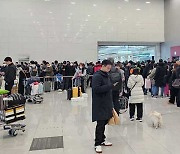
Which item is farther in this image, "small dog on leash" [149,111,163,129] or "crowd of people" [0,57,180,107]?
"crowd of people" [0,57,180,107]

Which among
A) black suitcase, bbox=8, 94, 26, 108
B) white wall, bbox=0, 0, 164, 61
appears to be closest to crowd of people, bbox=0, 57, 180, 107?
black suitcase, bbox=8, 94, 26, 108

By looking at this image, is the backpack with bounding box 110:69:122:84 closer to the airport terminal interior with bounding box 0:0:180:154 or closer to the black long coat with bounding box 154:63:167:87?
the airport terminal interior with bounding box 0:0:180:154

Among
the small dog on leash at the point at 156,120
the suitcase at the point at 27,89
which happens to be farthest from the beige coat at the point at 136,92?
the suitcase at the point at 27,89

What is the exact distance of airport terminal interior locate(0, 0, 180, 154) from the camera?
3996 mm

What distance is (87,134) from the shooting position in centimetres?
462

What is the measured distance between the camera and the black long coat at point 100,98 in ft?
11.7

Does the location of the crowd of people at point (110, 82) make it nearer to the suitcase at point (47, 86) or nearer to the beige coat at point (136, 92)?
the beige coat at point (136, 92)

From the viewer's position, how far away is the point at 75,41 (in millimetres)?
16500

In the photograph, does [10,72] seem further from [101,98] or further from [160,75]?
[160,75]

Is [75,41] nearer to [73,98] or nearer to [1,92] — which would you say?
[73,98]

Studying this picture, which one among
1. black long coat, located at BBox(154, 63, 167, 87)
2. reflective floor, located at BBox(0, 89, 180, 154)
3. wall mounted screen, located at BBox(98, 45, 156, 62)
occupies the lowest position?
reflective floor, located at BBox(0, 89, 180, 154)

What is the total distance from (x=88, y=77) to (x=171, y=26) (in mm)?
7453

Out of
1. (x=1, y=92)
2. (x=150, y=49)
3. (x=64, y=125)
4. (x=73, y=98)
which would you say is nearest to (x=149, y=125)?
(x=64, y=125)

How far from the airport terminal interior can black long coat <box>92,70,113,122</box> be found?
0.6 inches
